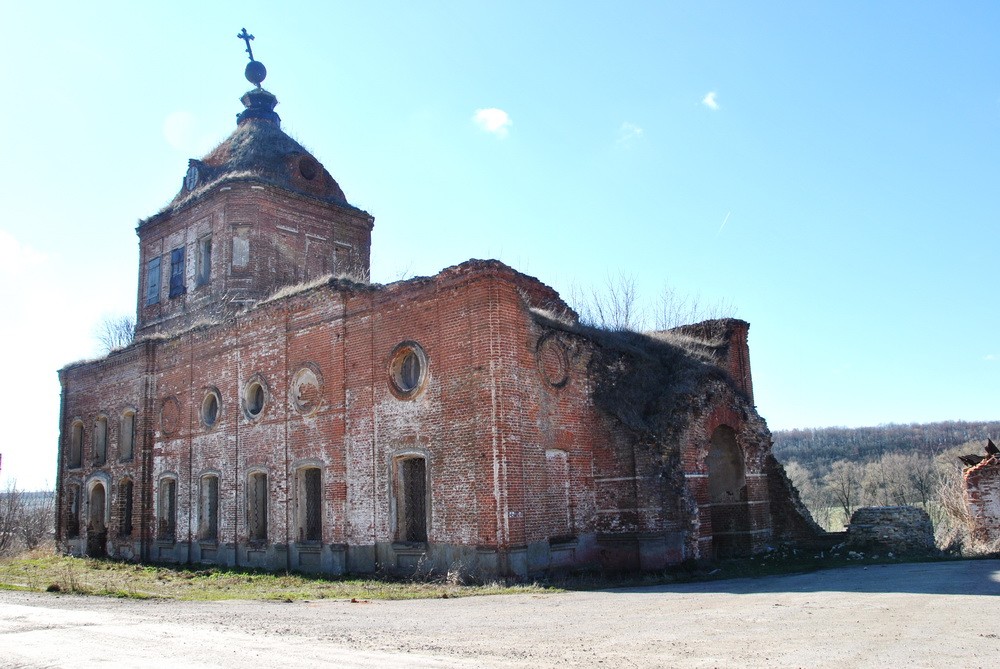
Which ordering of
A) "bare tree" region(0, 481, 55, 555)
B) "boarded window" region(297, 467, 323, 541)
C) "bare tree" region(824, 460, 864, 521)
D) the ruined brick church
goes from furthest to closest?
"bare tree" region(824, 460, 864, 521) < "bare tree" region(0, 481, 55, 555) < "boarded window" region(297, 467, 323, 541) < the ruined brick church

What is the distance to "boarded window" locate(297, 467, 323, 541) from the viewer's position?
17.1 m

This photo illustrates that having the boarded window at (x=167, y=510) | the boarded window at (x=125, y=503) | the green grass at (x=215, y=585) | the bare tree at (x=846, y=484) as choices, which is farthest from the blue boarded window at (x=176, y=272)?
the bare tree at (x=846, y=484)

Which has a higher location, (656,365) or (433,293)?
(433,293)

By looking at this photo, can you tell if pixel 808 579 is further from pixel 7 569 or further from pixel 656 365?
pixel 7 569

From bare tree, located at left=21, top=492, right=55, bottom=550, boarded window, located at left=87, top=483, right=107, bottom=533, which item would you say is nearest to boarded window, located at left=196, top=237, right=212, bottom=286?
boarded window, located at left=87, top=483, right=107, bottom=533

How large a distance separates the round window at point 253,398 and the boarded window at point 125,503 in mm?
6634

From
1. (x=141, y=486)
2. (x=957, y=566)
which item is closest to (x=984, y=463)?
(x=957, y=566)

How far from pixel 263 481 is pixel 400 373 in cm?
561

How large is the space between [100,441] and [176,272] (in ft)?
18.9

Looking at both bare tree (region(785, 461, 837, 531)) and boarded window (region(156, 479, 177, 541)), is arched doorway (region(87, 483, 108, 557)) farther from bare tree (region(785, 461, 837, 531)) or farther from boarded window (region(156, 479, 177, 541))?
bare tree (region(785, 461, 837, 531))

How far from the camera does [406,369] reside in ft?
50.5

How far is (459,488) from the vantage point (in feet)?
45.3

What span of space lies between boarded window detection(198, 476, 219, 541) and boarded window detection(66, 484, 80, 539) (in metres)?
7.12

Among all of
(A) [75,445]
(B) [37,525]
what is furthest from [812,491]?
(B) [37,525]
